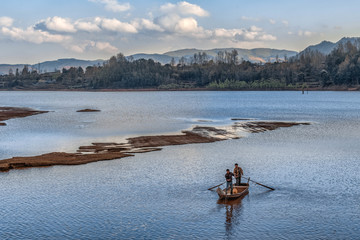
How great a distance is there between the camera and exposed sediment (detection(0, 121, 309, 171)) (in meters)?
48.8

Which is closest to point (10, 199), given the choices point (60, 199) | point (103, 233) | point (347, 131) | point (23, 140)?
point (60, 199)

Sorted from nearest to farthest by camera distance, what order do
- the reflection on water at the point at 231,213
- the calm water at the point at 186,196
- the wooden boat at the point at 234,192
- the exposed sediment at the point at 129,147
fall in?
1. the calm water at the point at 186,196
2. the reflection on water at the point at 231,213
3. the wooden boat at the point at 234,192
4. the exposed sediment at the point at 129,147

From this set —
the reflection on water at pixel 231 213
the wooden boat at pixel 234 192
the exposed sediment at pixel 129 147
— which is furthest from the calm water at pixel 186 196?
the exposed sediment at pixel 129 147

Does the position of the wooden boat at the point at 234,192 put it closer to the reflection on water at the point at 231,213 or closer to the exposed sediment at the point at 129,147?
the reflection on water at the point at 231,213

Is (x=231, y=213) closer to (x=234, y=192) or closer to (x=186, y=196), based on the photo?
(x=234, y=192)

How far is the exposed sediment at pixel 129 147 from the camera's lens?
160ft

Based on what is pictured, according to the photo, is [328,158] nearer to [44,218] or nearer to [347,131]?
[347,131]

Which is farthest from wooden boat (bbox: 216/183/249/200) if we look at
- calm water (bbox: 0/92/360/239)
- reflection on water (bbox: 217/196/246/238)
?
calm water (bbox: 0/92/360/239)

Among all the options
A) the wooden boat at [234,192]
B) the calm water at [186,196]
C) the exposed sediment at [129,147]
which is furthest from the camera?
the exposed sediment at [129,147]

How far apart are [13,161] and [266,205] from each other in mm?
30753

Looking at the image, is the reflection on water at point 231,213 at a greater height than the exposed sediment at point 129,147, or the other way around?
the exposed sediment at point 129,147

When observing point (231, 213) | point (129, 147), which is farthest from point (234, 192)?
point (129, 147)

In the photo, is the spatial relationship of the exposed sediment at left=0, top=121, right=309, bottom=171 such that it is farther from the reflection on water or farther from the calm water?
the reflection on water

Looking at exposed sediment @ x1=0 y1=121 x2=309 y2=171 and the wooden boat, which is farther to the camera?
exposed sediment @ x1=0 y1=121 x2=309 y2=171
